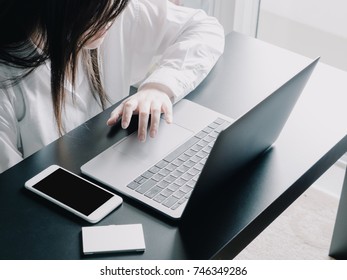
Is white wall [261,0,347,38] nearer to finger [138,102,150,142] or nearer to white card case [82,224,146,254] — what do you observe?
finger [138,102,150,142]

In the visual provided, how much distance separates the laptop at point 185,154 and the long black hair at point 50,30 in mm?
181

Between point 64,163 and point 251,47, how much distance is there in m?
0.58

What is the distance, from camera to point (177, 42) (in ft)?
4.36

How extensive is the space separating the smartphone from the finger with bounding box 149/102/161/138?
17cm

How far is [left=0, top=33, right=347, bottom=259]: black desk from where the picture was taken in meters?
0.89

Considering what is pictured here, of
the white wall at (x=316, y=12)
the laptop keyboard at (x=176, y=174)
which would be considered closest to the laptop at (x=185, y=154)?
the laptop keyboard at (x=176, y=174)

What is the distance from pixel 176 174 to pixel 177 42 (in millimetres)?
421

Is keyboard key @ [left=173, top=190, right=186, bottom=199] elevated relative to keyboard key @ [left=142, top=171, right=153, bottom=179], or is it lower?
lower

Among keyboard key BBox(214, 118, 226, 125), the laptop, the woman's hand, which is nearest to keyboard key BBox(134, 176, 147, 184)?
the laptop

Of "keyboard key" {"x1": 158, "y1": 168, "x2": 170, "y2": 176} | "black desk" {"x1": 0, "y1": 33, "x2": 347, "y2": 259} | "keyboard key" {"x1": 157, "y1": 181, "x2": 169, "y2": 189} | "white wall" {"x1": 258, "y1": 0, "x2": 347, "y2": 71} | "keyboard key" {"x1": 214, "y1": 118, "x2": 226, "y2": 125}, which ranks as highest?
"keyboard key" {"x1": 157, "y1": 181, "x2": 169, "y2": 189}

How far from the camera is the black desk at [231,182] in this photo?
2.91 ft

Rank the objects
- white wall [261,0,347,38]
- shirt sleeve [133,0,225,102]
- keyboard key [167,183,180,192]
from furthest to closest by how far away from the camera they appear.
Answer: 1. white wall [261,0,347,38]
2. shirt sleeve [133,0,225,102]
3. keyboard key [167,183,180,192]

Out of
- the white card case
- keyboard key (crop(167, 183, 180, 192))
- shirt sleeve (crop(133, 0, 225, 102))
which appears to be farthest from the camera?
shirt sleeve (crop(133, 0, 225, 102))
